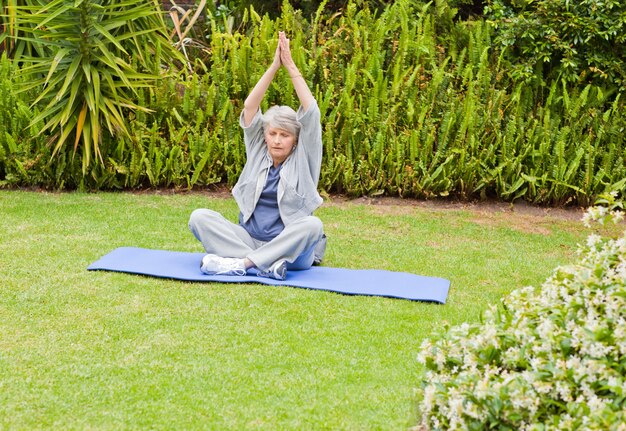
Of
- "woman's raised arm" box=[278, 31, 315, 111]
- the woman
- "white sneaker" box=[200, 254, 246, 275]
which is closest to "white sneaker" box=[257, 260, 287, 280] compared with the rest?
the woman

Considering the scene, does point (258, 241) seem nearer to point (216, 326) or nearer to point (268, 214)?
point (268, 214)

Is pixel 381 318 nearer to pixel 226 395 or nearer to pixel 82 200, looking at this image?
pixel 226 395

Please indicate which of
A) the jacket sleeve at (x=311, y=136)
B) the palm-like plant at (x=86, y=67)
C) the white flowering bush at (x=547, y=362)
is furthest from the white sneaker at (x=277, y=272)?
the palm-like plant at (x=86, y=67)

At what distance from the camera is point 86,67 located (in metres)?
7.29

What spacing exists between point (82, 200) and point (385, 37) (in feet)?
9.61

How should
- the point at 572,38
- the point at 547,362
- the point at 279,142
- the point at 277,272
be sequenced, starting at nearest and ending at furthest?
the point at 547,362 → the point at 277,272 → the point at 279,142 → the point at 572,38

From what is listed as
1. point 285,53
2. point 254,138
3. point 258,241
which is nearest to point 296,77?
point 285,53

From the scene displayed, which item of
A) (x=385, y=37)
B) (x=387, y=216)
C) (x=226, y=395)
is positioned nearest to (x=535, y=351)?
(x=226, y=395)

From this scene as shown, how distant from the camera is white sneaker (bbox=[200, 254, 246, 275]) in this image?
5242mm

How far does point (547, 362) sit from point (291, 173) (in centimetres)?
299

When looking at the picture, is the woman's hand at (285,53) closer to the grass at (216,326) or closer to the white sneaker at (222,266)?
the white sneaker at (222,266)

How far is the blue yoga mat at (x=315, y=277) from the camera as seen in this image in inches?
198

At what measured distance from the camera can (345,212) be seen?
23.9 ft

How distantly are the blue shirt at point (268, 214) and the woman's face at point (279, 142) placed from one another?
99mm
